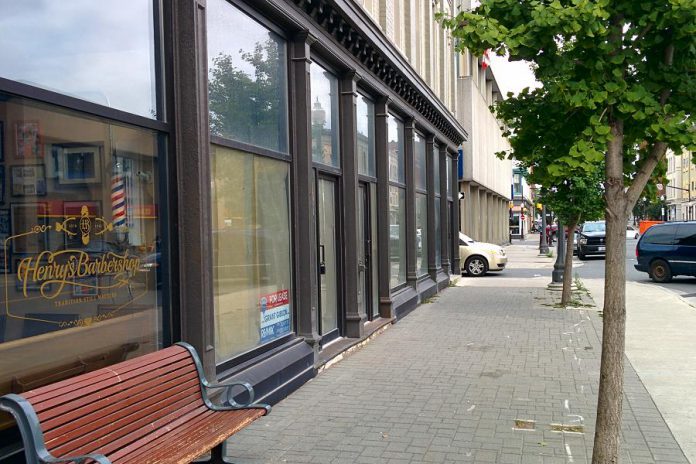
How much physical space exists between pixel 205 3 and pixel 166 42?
0.53m

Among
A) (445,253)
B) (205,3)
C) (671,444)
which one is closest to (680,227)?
(445,253)

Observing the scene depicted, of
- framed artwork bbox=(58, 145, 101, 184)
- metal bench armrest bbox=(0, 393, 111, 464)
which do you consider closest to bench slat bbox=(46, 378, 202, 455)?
metal bench armrest bbox=(0, 393, 111, 464)

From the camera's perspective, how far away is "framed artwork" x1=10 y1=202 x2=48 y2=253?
408cm

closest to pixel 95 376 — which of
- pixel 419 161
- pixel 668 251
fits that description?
pixel 419 161

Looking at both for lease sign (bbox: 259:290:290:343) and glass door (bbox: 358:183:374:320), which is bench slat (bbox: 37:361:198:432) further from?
glass door (bbox: 358:183:374:320)

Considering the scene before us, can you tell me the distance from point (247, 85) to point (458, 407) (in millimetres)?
3805

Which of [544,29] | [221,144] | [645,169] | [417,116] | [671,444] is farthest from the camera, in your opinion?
[417,116]

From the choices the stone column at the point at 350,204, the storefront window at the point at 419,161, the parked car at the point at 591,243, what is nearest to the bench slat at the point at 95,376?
the stone column at the point at 350,204

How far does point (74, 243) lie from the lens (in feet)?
15.0

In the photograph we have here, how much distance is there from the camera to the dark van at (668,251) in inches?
789

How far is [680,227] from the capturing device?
2042 cm

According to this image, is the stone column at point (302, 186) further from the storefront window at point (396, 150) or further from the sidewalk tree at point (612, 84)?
the storefront window at point (396, 150)

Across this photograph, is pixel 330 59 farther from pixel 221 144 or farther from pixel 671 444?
pixel 671 444

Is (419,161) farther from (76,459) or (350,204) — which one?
(76,459)
